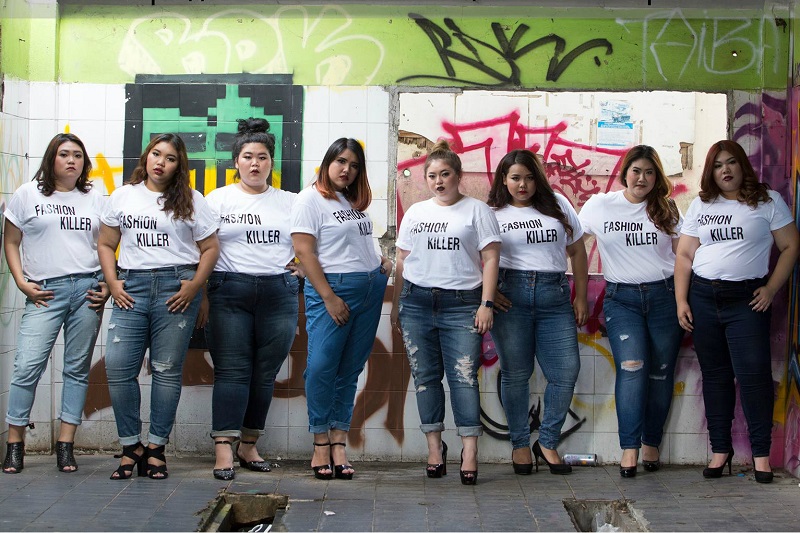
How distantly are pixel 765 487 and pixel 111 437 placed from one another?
3926 mm

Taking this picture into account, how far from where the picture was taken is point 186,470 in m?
5.73

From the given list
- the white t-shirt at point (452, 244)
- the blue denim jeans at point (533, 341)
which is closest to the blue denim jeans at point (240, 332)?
the white t-shirt at point (452, 244)

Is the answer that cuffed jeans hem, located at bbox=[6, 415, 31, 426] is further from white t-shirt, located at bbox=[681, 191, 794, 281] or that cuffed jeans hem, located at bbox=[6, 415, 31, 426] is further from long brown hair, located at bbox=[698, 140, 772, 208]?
long brown hair, located at bbox=[698, 140, 772, 208]

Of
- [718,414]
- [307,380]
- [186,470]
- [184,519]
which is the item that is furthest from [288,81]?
[718,414]

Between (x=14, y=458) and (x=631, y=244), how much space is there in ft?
12.2

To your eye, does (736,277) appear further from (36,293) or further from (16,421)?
(16,421)

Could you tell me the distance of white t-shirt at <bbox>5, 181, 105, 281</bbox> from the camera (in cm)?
550

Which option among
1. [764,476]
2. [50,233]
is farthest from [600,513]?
[50,233]

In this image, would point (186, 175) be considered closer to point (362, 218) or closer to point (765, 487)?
point (362, 218)

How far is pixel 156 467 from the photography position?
5.44 metres

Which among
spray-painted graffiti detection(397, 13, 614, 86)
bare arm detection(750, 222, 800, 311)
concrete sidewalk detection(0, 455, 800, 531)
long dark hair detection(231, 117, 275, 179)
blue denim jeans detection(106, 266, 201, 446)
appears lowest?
concrete sidewalk detection(0, 455, 800, 531)

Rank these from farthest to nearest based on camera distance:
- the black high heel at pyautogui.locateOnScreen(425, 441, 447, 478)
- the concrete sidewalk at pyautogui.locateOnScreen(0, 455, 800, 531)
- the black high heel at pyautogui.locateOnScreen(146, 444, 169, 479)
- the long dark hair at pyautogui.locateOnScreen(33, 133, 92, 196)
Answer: the black high heel at pyautogui.locateOnScreen(425, 441, 447, 478)
the long dark hair at pyautogui.locateOnScreen(33, 133, 92, 196)
the black high heel at pyautogui.locateOnScreen(146, 444, 169, 479)
the concrete sidewalk at pyautogui.locateOnScreen(0, 455, 800, 531)

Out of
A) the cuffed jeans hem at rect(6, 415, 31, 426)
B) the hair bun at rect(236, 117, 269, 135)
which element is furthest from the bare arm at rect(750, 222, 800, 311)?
the cuffed jeans hem at rect(6, 415, 31, 426)

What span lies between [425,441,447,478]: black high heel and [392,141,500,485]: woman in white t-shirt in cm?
9
